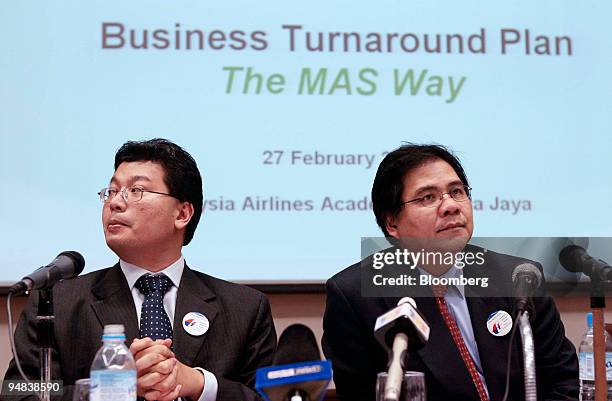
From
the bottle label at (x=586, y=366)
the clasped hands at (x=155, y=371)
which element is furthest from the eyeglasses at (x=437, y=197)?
the clasped hands at (x=155, y=371)

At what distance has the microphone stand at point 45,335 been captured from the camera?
191 cm

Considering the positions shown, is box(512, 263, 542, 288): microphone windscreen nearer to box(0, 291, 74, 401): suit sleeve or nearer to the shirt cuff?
the shirt cuff

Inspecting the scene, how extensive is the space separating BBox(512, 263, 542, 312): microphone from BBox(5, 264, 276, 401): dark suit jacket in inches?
28.4

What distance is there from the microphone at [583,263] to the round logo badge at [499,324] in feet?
0.74

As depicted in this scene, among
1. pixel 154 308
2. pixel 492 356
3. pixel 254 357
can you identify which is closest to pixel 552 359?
pixel 492 356

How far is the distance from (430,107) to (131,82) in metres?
1.13

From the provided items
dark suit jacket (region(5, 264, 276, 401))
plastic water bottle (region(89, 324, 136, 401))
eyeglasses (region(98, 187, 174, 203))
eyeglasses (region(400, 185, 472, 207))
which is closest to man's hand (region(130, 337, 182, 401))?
plastic water bottle (region(89, 324, 136, 401))

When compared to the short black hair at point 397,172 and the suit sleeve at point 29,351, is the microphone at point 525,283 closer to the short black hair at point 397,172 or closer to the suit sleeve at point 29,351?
the short black hair at point 397,172

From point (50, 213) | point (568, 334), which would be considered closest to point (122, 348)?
point (50, 213)

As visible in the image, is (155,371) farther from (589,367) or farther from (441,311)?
(589,367)

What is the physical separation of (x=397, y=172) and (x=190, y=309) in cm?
69

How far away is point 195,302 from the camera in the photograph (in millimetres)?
2422

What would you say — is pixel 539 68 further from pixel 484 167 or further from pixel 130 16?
pixel 130 16

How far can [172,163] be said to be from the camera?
2559 millimetres
